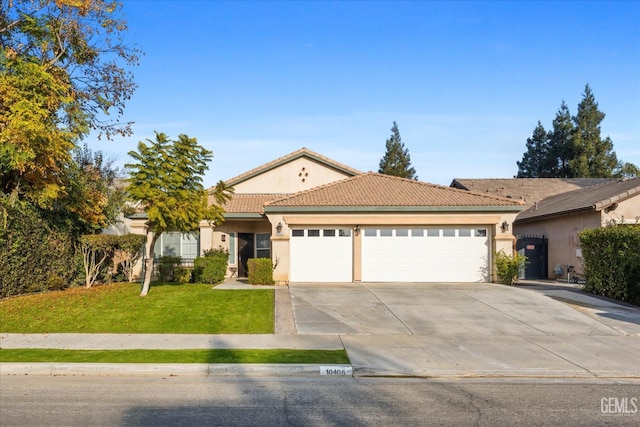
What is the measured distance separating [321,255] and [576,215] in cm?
1158

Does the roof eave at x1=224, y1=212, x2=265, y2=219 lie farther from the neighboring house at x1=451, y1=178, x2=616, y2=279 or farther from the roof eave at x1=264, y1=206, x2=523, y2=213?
the neighboring house at x1=451, y1=178, x2=616, y2=279

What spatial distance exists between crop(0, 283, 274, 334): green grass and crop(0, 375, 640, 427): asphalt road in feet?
12.7

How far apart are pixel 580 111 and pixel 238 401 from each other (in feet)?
184

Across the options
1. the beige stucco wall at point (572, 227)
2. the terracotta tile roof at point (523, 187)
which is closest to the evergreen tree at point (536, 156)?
the terracotta tile roof at point (523, 187)

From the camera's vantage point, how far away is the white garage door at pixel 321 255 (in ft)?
63.3

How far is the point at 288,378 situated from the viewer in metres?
8.23

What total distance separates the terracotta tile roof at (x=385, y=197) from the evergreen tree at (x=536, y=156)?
1691 inches

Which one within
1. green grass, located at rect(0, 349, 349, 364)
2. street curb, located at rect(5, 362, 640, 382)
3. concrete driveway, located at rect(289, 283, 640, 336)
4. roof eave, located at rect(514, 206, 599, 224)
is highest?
roof eave, located at rect(514, 206, 599, 224)

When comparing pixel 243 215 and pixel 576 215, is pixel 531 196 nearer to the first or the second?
pixel 576 215

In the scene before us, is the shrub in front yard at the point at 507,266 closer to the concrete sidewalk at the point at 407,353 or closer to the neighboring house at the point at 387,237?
the neighboring house at the point at 387,237

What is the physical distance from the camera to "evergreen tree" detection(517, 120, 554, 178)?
5891 cm

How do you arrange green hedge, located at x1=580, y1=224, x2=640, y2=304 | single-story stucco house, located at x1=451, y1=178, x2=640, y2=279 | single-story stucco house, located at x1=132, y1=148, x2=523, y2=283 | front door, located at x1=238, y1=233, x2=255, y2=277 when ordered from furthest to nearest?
front door, located at x1=238, y1=233, x2=255, y2=277 < single-story stucco house, located at x1=451, y1=178, x2=640, y2=279 < single-story stucco house, located at x1=132, y1=148, x2=523, y2=283 < green hedge, located at x1=580, y1=224, x2=640, y2=304

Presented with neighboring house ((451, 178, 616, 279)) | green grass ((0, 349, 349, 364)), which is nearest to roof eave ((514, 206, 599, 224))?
neighboring house ((451, 178, 616, 279))

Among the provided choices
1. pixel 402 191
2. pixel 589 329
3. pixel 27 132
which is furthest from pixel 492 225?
pixel 27 132
